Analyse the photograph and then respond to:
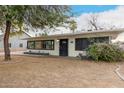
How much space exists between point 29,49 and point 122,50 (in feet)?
55.5

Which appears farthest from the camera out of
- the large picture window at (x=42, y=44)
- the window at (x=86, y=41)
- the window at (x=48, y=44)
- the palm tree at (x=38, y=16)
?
the large picture window at (x=42, y=44)

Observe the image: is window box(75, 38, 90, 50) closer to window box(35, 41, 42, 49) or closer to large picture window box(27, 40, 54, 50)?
large picture window box(27, 40, 54, 50)

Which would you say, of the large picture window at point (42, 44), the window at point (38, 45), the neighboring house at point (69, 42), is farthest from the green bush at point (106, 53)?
the window at point (38, 45)

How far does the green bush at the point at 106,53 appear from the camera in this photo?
61.4ft

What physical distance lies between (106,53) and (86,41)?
4509 mm

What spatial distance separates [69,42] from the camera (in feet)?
83.0

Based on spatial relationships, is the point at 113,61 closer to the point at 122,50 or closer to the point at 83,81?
the point at 122,50

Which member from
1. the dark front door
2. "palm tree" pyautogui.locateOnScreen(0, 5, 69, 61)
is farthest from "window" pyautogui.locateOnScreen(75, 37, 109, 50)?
"palm tree" pyautogui.locateOnScreen(0, 5, 69, 61)

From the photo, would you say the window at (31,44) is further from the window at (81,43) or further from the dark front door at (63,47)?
the window at (81,43)

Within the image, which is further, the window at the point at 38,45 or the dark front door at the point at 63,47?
the window at the point at 38,45

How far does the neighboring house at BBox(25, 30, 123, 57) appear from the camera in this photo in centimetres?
2108

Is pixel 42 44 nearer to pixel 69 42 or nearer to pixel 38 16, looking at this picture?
pixel 69 42

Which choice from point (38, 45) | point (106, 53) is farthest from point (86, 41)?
point (38, 45)

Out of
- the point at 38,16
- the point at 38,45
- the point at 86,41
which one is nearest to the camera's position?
the point at 38,16
